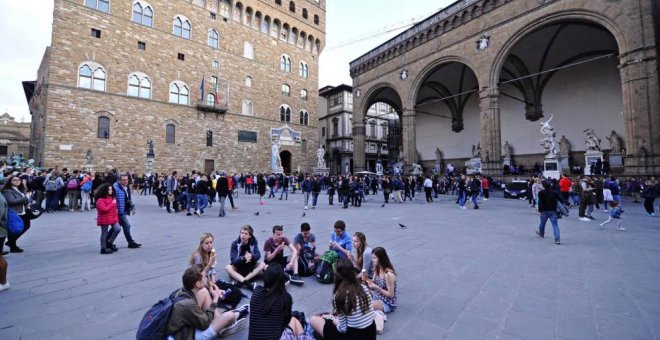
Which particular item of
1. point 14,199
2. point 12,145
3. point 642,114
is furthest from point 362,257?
point 12,145

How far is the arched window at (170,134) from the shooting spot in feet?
79.9

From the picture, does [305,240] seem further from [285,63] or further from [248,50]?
[285,63]

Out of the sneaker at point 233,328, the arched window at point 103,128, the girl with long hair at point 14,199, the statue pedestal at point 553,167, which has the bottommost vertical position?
the sneaker at point 233,328

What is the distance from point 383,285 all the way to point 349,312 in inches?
41.4

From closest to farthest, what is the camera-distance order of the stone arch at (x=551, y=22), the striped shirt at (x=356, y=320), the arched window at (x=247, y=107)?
the striped shirt at (x=356, y=320), the stone arch at (x=551, y=22), the arched window at (x=247, y=107)

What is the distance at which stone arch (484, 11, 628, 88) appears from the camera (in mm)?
13643

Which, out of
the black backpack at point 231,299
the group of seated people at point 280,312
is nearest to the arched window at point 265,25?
the black backpack at point 231,299

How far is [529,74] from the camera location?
22.4 metres

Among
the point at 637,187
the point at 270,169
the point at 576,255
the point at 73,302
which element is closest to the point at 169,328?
the point at 73,302

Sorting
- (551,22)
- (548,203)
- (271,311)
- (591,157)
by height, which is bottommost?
(271,311)

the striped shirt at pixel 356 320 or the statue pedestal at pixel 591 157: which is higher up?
the statue pedestal at pixel 591 157

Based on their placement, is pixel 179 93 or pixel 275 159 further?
pixel 275 159

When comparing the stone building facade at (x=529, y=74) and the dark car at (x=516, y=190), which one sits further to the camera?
the dark car at (x=516, y=190)

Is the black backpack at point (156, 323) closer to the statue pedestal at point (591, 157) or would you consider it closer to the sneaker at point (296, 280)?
the sneaker at point (296, 280)
